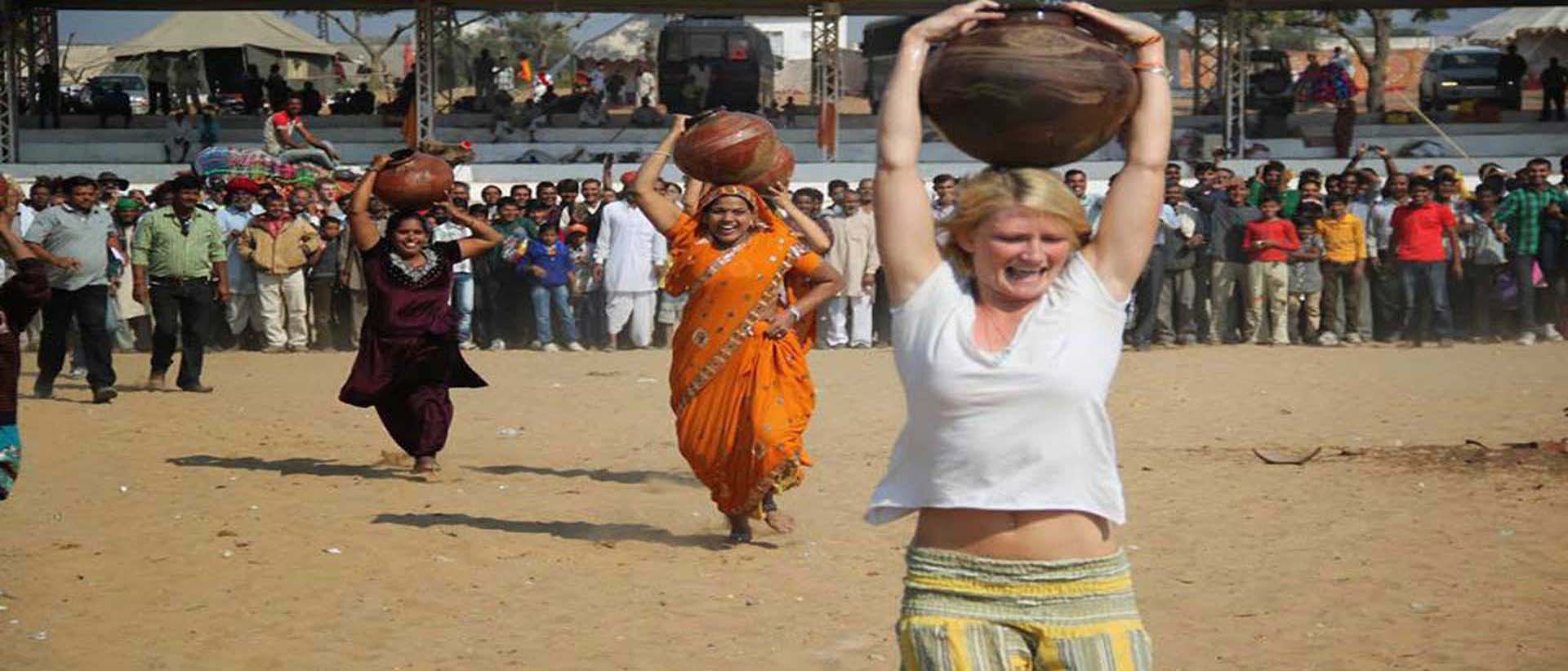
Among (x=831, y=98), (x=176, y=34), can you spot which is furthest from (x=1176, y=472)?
(x=176, y=34)

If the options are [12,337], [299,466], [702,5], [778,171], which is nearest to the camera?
[12,337]

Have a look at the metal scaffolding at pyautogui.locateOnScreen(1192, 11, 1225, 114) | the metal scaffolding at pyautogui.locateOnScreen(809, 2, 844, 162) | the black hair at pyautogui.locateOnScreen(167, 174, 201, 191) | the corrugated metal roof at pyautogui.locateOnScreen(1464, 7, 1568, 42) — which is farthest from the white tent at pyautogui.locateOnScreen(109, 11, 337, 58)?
the corrugated metal roof at pyautogui.locateOnScreen(1464, 7, 1568, 42)

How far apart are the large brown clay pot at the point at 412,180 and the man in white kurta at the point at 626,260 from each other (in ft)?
26.4

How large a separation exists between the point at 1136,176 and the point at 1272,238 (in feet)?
46.0

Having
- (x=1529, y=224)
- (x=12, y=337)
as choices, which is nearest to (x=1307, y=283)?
(x=1529, y=224)

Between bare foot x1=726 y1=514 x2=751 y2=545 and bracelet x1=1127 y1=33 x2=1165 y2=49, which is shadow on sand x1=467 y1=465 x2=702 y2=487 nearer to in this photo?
bare foot x1=726 y1=514 x2=751 y2=545

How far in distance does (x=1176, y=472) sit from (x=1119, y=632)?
6.70 m

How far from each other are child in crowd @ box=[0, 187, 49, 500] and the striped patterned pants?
4306mm

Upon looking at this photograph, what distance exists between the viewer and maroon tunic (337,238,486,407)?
1020 cm

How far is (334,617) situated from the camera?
713 cm

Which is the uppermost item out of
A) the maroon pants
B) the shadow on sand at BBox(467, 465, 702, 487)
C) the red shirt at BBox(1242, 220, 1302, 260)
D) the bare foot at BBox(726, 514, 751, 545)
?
the red shirt at BBox(1242, 220, 1302, 260)

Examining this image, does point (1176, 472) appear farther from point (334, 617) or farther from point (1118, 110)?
point (1118, 110)

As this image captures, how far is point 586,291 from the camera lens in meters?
18.2

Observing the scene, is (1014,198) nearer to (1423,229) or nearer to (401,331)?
(401,331)
